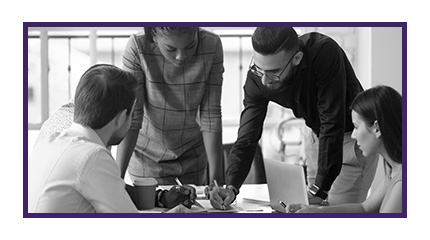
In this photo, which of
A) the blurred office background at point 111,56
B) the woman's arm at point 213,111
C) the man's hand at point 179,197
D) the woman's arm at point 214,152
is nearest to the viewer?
the blurred office background at point 111,56

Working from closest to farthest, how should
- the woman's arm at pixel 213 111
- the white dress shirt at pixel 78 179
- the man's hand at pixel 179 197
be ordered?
the white dress shirt at pixel 78 179
the man's hand at pixel 179 197
the woman's arm at pixel 213 111

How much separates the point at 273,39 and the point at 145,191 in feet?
2.02

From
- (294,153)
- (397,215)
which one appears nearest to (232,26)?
(397,215)

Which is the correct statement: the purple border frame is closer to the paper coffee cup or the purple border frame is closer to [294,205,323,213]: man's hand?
[294,205,323,213]: man's hand

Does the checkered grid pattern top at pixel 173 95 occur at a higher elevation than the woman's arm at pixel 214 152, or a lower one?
higher

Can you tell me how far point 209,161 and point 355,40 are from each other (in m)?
0.73

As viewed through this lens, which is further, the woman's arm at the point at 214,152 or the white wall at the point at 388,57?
the woman's arm at the point at 214,152

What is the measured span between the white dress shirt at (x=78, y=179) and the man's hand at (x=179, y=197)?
1.29 feet

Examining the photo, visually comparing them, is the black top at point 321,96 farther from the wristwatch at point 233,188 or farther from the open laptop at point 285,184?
the wristwatch at point 233,188

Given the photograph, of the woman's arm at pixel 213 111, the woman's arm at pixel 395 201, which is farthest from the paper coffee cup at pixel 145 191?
the woman's arm at pixel 395 201

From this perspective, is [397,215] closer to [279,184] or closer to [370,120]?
[370,120]

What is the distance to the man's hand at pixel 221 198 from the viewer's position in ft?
6.30

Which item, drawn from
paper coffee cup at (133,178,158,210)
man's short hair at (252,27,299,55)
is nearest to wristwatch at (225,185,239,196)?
paper coffee cup at (133,178,158,210)

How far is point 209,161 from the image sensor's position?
2.21 meters
